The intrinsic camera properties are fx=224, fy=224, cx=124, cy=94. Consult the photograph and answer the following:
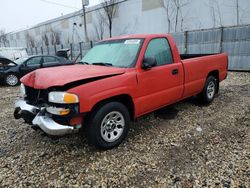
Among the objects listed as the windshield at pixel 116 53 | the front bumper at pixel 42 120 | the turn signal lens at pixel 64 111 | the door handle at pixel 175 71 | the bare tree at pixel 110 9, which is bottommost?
the front bumper at pixel 42 120

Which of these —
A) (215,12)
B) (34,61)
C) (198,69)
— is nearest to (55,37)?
(215,12)

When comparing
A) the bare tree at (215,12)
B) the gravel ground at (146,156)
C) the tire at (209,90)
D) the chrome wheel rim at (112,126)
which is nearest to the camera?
the gravel ground at (146,156)

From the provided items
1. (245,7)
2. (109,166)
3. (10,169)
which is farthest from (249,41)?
(10,169)

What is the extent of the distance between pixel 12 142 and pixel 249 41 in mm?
10982

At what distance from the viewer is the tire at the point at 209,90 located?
558cm

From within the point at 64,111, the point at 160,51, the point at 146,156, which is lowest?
the point at 146,156

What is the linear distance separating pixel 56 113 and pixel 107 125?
0.84 m

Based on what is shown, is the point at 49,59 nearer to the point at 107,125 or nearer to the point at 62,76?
the point at 62,76

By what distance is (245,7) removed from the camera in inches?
638

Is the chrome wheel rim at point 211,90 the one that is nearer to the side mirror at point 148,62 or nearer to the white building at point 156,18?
the side mirror at point 148,62

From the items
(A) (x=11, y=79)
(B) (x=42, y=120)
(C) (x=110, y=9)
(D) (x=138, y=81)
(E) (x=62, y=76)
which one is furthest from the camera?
(C) (x=110, y=9)

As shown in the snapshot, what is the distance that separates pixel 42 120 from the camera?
314 centimetres

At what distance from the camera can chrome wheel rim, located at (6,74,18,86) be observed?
1042cm

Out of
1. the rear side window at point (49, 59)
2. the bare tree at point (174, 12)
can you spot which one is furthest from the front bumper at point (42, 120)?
the bare tree at point (174, 12)
